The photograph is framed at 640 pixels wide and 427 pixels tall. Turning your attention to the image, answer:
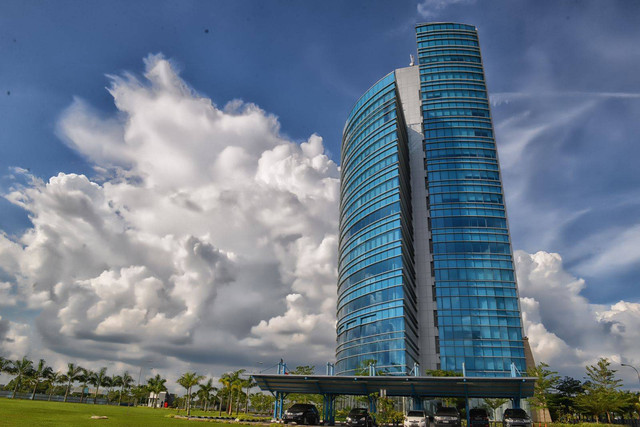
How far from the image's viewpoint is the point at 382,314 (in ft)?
292

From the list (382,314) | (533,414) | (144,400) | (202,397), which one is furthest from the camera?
(144,400)

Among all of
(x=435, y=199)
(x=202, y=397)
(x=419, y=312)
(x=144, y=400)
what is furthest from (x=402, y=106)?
(x=144, y=400)

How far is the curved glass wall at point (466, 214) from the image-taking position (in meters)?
89.1

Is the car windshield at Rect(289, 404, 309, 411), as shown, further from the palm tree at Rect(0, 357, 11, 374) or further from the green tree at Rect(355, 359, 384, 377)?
the palm tree at Rect(0, 357, 11, 374)

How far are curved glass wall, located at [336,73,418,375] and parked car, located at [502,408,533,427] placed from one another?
47.8 metres

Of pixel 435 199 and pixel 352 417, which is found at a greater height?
pixel 435 199

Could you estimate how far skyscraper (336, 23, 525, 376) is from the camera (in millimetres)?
88812

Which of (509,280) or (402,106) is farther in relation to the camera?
(402,106)

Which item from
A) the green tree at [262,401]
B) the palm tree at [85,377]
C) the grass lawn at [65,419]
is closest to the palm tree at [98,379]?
the palm tree at [85,377]

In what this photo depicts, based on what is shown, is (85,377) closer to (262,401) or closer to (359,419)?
(262,401)

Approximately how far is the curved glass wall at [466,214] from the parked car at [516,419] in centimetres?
5404

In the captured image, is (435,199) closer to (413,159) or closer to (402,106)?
(413,159)

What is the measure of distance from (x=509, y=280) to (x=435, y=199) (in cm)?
2407

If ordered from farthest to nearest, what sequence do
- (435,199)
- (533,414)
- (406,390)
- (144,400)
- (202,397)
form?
(144,400)
(202,397)
(435,199)
(533,414)
(406,390)
